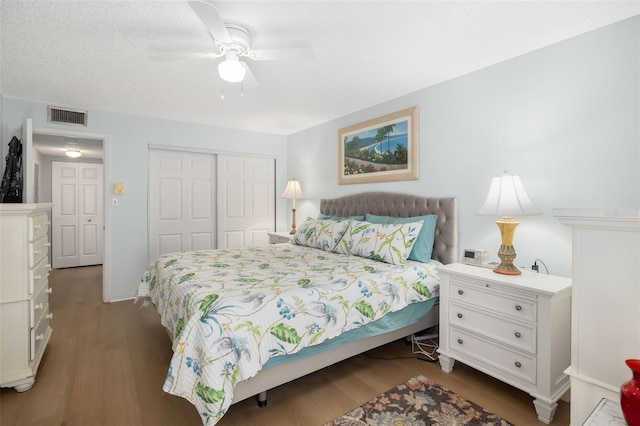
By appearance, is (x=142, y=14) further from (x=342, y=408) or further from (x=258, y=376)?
(x=342, y=408)

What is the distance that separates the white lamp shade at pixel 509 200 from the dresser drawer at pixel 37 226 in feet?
10.2

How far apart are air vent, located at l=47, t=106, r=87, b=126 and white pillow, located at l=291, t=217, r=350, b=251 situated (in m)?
2.90

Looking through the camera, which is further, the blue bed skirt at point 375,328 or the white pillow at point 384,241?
the white pillow at point 384,241

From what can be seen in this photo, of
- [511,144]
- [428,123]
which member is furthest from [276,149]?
[511,144]

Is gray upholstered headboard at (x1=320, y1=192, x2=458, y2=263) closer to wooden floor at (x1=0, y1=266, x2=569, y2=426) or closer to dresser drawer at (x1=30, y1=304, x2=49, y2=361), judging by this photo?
wooden floor at (x1=0, y1=266, x2=569, y2=426)

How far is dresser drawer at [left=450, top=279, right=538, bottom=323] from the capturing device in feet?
5.88

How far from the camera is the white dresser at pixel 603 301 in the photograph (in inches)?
43.5

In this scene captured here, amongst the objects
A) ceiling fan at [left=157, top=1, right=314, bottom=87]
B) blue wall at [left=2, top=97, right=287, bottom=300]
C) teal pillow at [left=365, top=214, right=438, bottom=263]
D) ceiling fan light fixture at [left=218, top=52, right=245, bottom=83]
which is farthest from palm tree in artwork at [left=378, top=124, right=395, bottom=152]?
blue wall at [left=2, top=97, right=287, bottom=300]

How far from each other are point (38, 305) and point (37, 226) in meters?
0.58

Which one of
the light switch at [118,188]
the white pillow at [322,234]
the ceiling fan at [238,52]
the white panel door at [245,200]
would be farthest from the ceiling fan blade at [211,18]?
the white panel door at [245,200]

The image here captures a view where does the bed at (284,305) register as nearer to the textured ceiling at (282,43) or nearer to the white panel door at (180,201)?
the textured ceiling at (282,43)

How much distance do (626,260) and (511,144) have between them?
153 centimetres

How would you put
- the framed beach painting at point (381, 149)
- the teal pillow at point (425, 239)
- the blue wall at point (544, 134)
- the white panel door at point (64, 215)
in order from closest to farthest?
1. the blue wall at point (544, 134)
2. the teal pillow at point (425, 239)
3. the framed beach painting at point (381, 149)
4. the white panel door at point (64, 215)

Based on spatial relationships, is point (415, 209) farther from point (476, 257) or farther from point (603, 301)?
point (603, 301)
